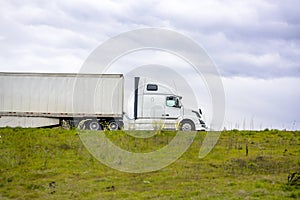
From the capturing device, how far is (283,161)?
1725 centimetres

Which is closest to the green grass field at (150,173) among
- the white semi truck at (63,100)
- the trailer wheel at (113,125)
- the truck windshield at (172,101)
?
the truck windshield at (172,101)

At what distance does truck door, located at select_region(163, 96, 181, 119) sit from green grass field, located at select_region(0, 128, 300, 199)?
4.49 meters

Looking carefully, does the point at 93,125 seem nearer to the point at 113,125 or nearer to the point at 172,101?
the point at 113,125

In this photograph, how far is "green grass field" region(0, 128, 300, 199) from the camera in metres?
12.8

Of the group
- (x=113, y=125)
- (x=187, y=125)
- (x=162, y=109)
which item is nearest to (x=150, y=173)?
(x=187, y=125)

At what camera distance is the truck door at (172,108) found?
1074 inches

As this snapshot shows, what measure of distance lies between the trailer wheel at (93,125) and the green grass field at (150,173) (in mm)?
6186

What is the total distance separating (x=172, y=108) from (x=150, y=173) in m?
11.9

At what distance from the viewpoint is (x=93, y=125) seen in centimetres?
2920

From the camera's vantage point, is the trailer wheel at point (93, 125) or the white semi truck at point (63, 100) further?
the white semi truck at point (63, 100)

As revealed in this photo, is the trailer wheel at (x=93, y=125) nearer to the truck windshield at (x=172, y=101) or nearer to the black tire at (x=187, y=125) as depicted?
the truck windshield at (x=172, y=101)


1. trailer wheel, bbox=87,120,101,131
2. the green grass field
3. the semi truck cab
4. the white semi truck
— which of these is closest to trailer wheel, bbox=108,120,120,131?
the white semi truck

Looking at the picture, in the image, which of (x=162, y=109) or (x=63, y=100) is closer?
(x=162, y=109)

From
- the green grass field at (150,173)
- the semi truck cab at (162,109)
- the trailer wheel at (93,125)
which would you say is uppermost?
the semi truck cab at (162,109)
